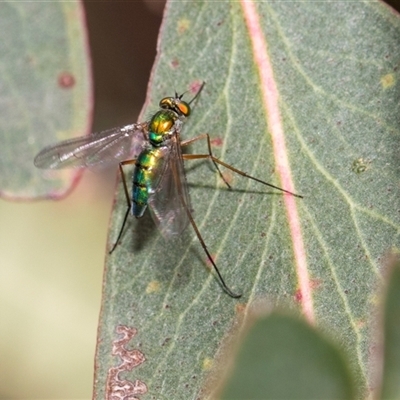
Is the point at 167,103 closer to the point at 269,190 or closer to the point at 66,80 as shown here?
the point at 66,80

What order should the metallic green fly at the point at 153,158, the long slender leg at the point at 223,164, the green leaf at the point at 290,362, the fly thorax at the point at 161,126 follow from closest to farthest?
the green leaf at the point at 290,362
the long slender leg at the point at 223,164
the metallic green fly at the point at 153,158
the fly thorax at the point at 161,126

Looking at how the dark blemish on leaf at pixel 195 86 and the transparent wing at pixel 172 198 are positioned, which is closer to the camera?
the transparent wing at pixel 172 198

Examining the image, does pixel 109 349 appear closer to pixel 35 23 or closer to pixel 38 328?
pixel 35 23

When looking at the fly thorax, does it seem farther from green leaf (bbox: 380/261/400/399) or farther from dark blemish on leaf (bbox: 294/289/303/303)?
green leaf (bbox: 380/261/400/399)

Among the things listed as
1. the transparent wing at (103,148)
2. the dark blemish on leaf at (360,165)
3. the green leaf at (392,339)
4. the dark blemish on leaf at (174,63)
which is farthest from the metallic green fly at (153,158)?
the green leaf at (392,339)

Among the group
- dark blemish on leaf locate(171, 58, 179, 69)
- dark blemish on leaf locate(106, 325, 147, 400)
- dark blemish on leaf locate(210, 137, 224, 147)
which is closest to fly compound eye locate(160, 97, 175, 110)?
dark blemish on leaf locate(171, 58, 179, 69)

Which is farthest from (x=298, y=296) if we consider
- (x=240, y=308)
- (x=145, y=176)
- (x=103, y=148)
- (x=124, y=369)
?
(x=103, y=148)

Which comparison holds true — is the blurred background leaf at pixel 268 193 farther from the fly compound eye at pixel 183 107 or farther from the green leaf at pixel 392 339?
the green leaf at pixel 392 339

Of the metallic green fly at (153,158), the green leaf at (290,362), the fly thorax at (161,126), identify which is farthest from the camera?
the fly thorax at (161,126)
